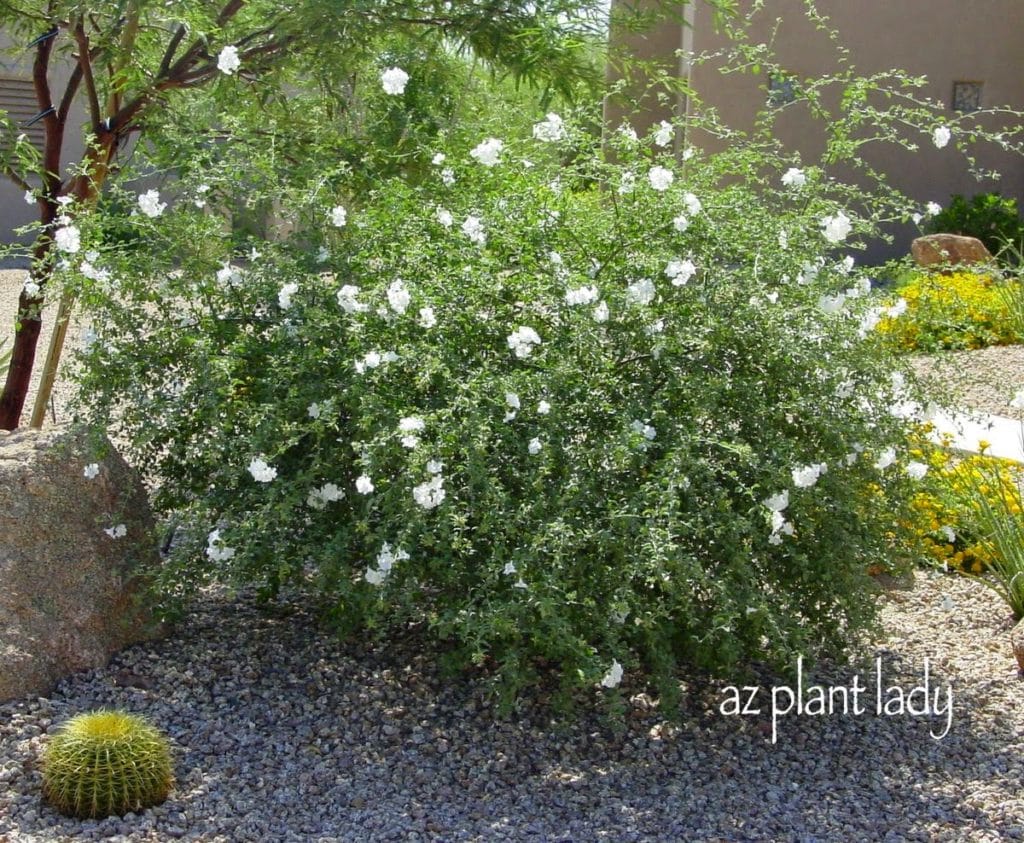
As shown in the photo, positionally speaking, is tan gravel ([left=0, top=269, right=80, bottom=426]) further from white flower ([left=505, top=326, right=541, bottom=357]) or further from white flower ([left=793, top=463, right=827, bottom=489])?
white flower ([left=793, top=463, right=827, bottom=489])

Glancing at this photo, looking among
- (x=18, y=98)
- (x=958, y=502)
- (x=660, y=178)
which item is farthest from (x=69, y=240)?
(x=18, y=98)

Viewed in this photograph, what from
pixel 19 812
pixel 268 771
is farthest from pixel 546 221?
pixel 19 812

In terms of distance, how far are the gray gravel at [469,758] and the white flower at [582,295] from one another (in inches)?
49.7

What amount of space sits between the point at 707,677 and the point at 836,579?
2.25 feet

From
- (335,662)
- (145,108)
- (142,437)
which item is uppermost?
(145,108)

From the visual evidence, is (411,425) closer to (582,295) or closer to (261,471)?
(261,471)

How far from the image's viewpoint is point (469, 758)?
3801 mm

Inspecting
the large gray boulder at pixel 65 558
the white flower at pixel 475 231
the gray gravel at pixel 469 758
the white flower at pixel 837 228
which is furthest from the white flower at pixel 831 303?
the large gray boulder at pixel 65 558

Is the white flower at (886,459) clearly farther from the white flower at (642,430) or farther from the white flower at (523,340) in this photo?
the white flower at (523,340)

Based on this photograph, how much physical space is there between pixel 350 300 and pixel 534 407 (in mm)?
673

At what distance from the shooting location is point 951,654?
15.3 feet

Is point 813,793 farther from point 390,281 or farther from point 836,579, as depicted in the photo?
point 390,281

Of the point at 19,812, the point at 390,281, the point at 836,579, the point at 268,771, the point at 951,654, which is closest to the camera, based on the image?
the point at 19,812

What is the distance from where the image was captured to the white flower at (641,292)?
13.1 feet
